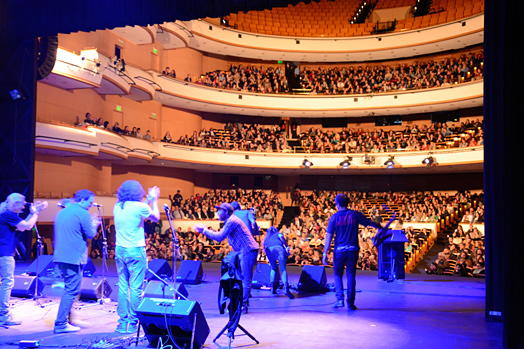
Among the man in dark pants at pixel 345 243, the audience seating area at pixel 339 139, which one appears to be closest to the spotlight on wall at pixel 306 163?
the audience seating area at pixel 339 139

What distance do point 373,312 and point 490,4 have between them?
15.2ft

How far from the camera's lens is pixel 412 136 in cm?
2625

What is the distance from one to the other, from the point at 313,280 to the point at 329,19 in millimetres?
26754

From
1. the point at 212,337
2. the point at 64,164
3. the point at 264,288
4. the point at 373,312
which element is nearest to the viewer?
the point at 212,337

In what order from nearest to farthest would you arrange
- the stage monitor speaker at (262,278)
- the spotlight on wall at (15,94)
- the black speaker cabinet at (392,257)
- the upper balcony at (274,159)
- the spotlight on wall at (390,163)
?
the stage monitor speaker at (262,278)
the spotlight on wall at (15,94)
the black speaker cabinet at (392,257)
the upper balcony at (274,159)
the spotlight on wall at (390,163)

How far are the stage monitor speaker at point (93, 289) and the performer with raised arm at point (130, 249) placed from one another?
84.4 inches

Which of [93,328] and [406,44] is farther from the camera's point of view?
[406,44]

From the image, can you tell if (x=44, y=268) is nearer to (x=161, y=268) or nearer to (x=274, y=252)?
(x=161, y=268)

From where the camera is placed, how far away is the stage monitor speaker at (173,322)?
495 cm

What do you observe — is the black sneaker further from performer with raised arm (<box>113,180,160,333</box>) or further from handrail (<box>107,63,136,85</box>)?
handrail (<box>107,63,136,85</box>)

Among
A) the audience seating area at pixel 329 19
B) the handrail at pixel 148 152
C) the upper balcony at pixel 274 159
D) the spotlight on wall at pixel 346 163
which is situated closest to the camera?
the upper balcony at pixel 274 159

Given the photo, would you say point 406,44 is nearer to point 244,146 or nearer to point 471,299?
point 244,146

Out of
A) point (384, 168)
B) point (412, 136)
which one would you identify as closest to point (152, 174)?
point (384, 168)

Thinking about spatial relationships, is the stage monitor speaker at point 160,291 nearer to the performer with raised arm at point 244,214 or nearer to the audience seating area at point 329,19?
the performer with raised arm at point 244,214
